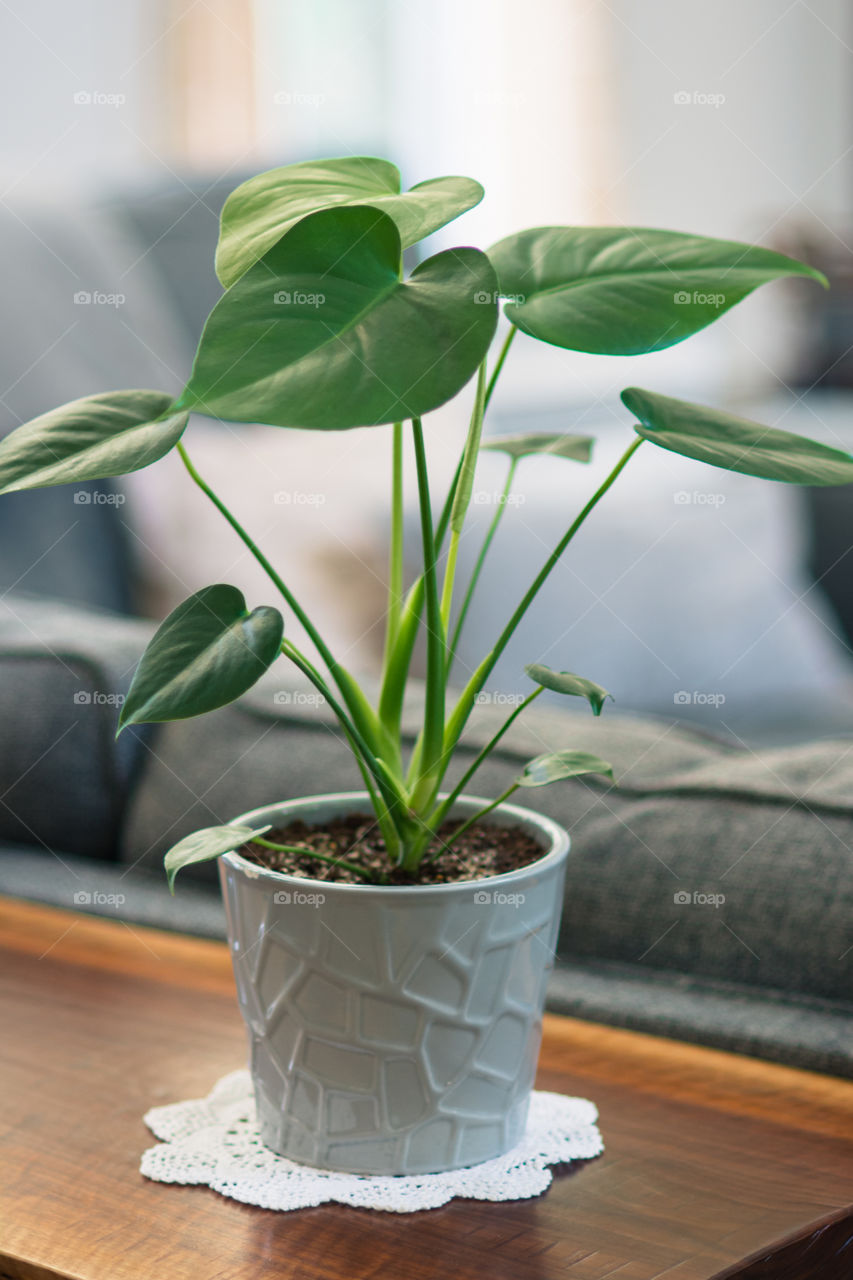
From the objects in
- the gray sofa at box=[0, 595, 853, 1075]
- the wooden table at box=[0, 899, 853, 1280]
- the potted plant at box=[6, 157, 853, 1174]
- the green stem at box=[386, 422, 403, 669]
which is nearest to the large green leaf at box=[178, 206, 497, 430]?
the potted plant at box=[6, 157, 853, 1174]

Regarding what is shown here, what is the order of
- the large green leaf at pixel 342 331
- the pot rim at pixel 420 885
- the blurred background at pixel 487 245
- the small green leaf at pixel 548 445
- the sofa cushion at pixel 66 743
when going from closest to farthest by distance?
the large green leaf at pixel 342 331
the pot rim at pixel 420 885
the small green leaf at pixel 548 445
the sofa cushion at pixel 66 743
the blurred background at pixel 487 245

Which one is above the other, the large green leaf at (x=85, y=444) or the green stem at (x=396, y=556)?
the large green leaf at (x=85, y=444)

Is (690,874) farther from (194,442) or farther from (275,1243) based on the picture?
(194,442)

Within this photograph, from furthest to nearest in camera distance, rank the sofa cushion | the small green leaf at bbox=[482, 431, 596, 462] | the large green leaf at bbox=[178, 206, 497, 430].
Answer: the sofa cushion, the small green leaf at bbox=[482, 431, 596, 462], the large green leaf at bbox=[178, 206, 497, 430]

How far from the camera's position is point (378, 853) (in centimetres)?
62

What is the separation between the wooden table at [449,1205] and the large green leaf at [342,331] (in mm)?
321

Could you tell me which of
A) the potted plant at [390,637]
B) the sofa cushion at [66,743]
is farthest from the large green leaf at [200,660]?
the sofa cushion at [66,743]

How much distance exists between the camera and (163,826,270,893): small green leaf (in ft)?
1.74

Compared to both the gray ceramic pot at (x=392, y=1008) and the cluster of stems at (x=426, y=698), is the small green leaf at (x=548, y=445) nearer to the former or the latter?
the cluster of stems at (x=426, y=698)

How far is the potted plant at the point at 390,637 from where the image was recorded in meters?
0.46

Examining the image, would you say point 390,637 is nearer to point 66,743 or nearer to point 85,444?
point 85,444

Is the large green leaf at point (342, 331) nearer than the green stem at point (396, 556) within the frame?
Yes

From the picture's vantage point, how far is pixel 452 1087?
57 cm

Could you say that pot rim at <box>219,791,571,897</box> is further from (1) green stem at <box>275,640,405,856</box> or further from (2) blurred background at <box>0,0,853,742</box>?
(2) blurred background at <box>0,0,853,742</box>
